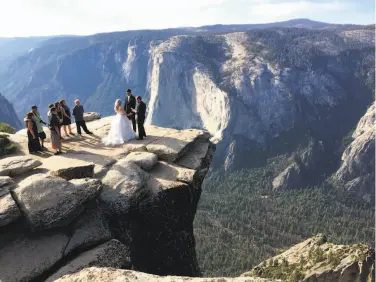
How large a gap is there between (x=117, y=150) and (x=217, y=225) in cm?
14467

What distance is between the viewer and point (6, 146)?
102 feet

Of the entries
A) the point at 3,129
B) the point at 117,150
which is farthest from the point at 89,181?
the point at 3,129

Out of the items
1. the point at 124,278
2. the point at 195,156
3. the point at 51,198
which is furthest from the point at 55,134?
the point at 124,278

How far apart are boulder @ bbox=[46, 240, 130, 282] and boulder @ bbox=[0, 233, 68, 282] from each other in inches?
42.9

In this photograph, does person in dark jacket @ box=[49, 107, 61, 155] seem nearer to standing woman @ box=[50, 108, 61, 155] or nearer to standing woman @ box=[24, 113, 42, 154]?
standing woman @ box=[50, 108, 61, 155]

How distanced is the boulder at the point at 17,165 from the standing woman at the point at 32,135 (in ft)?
11.9

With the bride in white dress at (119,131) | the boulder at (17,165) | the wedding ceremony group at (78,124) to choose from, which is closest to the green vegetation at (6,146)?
the wedding ceremony group at (78,124)

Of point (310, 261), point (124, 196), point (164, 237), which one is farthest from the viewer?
point (310, 261)

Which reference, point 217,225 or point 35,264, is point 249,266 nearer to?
point 217,225

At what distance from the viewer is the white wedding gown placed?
33.0m

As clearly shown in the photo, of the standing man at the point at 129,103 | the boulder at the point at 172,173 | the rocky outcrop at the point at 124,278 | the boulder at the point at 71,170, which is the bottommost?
the boulder at the point at 172,173

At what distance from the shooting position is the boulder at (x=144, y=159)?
28.2 meters

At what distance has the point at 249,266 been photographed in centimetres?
12288

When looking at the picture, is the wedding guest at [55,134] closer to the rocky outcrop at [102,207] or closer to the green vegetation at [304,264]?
the rocky outcrop at [102,207]
